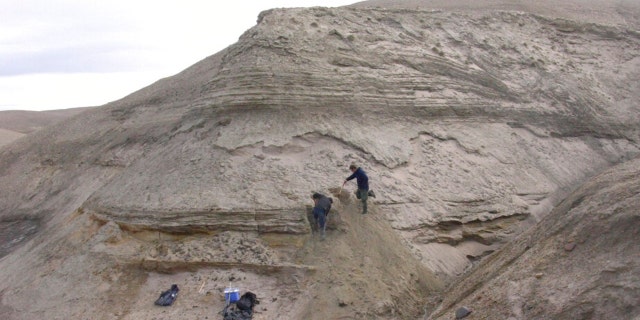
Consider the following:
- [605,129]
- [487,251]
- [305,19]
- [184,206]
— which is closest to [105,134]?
[305,19]

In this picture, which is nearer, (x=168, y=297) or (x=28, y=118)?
(x=168, y=297)

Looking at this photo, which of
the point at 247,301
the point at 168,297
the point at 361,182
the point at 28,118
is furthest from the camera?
the point at 28,118

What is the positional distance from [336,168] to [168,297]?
3782 millimetres

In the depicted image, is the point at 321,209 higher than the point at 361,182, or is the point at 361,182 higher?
the point at 361,182

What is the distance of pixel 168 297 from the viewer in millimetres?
10539

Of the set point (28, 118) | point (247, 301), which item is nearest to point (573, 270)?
point (247, 301)

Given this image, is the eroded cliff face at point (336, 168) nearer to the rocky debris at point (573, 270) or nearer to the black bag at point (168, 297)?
the black bag at point (168, 297)

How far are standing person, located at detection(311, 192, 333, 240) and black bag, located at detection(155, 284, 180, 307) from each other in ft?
8.06

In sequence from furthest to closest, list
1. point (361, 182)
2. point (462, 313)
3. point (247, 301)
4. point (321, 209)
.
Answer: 1. point (361, 182)
2. point (321, 209)
3. point (247, 301)
4. point (462, 313)

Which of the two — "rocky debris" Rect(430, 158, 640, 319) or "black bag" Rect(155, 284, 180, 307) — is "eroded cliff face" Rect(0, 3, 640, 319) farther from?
"rocky debris" Rect(430, 158, 640, 319)

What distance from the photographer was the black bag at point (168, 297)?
413 inches

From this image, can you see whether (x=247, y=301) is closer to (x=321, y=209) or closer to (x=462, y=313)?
(x=321, y=209)

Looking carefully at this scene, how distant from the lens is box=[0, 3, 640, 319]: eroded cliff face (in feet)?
36.0

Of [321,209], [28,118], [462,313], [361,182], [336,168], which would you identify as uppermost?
[28,118]
